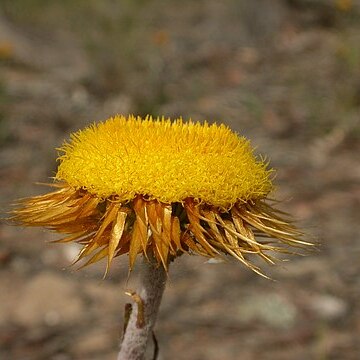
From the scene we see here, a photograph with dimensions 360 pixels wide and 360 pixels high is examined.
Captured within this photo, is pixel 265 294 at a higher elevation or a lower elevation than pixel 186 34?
lower

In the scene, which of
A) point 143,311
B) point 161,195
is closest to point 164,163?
point 161,195

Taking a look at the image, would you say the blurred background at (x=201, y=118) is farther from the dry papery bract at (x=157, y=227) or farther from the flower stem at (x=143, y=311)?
the dry papery bract at (x=157, y=227)

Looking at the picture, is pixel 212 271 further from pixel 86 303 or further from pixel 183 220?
pixel 183 220

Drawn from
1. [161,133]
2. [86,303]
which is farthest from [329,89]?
[161,133]

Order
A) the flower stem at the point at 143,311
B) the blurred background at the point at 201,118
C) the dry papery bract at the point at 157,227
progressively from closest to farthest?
the dry papery bract at the point at 157,227 < the flower stem at the point at 143,311 < the blurred background at the point at 201,118

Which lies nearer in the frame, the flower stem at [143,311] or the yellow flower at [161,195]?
the yellow flower at [161,195]

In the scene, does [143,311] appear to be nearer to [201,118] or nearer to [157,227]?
[157,227]

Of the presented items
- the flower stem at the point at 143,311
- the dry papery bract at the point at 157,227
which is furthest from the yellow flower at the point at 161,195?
the flower stem at the point at 143,311
